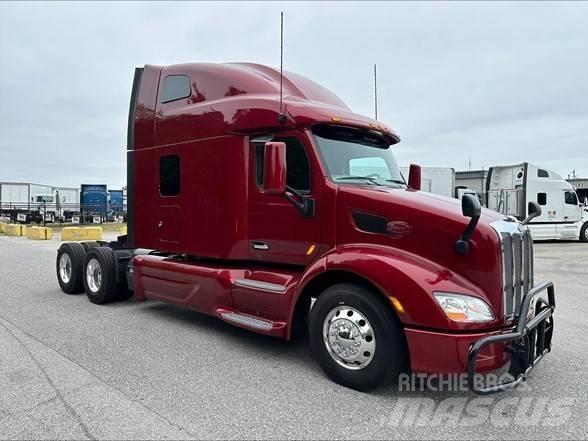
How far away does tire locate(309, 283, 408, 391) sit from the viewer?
3.57 meters

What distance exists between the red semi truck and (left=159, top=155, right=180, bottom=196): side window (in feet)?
0.08

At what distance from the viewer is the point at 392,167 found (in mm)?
5082

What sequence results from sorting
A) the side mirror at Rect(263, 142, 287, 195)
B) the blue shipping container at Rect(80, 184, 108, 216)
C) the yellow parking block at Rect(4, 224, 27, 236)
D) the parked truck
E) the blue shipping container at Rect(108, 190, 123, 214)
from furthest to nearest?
1. the blue shipping container at Rect(108, 190, 123, 214)
2. the blue shipping container at Rect(80, 184, 108, 216)
3. the parked truck
4. the yellow parking block at Rect(4, 224, 27, 236)
5. the side mirror at Rect(263, 142, 287, 195)

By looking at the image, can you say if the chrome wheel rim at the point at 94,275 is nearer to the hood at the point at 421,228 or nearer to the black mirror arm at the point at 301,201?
the black mirror arm at the point at 301,201

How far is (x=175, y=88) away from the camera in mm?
5832

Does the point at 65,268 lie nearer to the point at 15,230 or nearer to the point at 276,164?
the point at 276,164

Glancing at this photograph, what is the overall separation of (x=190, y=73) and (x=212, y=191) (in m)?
1.65

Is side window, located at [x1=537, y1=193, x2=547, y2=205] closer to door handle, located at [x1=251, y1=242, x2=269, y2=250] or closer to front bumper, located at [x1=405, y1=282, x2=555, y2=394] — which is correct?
front bumper, located at [x1=405, y1=282, x2=555, y2=394]

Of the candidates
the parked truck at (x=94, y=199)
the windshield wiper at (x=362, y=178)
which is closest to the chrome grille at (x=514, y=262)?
the windshield wiper at (x=362, y=178)

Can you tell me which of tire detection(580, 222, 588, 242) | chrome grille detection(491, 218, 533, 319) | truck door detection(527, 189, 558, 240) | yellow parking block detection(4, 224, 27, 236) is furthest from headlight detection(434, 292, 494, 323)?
yellow parking block detection(4, 224, 27, 236)

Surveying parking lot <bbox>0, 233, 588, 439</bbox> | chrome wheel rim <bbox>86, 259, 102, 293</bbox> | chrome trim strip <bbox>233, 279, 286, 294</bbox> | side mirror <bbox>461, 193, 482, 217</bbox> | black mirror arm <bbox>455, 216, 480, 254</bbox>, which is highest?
side mirror <bbox>461, 193, 482, 217</bbox>

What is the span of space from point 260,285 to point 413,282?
1782mm

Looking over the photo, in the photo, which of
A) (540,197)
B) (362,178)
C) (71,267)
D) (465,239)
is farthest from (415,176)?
(540,197)

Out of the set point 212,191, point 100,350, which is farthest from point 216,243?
point 100,350
